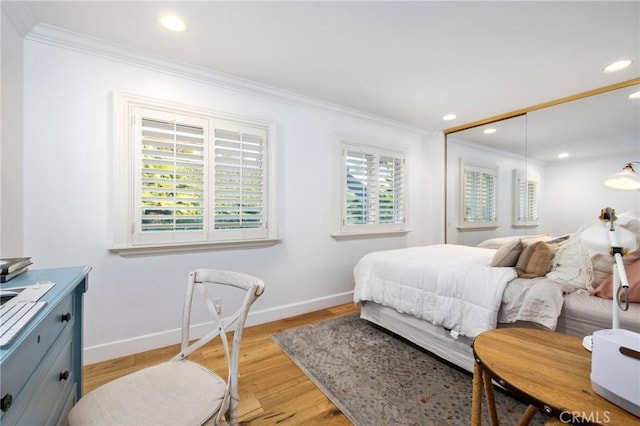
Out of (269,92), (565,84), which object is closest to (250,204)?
(269,92)

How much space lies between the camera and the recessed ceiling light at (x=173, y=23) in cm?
180

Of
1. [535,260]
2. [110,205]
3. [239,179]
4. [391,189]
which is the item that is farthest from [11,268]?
[391,189]

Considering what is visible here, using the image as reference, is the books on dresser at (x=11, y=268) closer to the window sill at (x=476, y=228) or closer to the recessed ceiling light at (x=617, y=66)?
the recessed ceiling light at (x=617, y=66)

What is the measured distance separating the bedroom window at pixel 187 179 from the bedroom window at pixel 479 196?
2.88m

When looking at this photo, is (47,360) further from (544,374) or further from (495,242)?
(495,242)

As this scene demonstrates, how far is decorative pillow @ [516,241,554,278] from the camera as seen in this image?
1865 millimetres

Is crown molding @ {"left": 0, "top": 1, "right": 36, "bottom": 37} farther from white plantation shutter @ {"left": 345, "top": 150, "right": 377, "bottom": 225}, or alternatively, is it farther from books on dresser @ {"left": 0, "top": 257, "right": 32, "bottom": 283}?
white plantation shutter @ {"left": 345, "top": 150, "right": 377, "bottom": 225}

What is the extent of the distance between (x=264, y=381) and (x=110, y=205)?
1.79 meters

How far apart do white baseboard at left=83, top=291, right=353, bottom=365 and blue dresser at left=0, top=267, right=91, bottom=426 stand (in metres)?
0.91

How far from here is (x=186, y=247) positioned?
2410 millimetres

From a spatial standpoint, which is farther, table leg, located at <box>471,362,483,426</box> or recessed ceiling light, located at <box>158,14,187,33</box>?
recessed ceiling light, located at <box>158,14,187,33</box>

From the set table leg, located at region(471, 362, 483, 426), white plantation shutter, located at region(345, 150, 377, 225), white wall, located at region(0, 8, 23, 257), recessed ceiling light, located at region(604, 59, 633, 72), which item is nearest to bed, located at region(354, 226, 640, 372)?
table leg, located at region(471, 362, 483, 426)

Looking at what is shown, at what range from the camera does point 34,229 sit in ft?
6.24

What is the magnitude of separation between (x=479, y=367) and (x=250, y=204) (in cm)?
224
